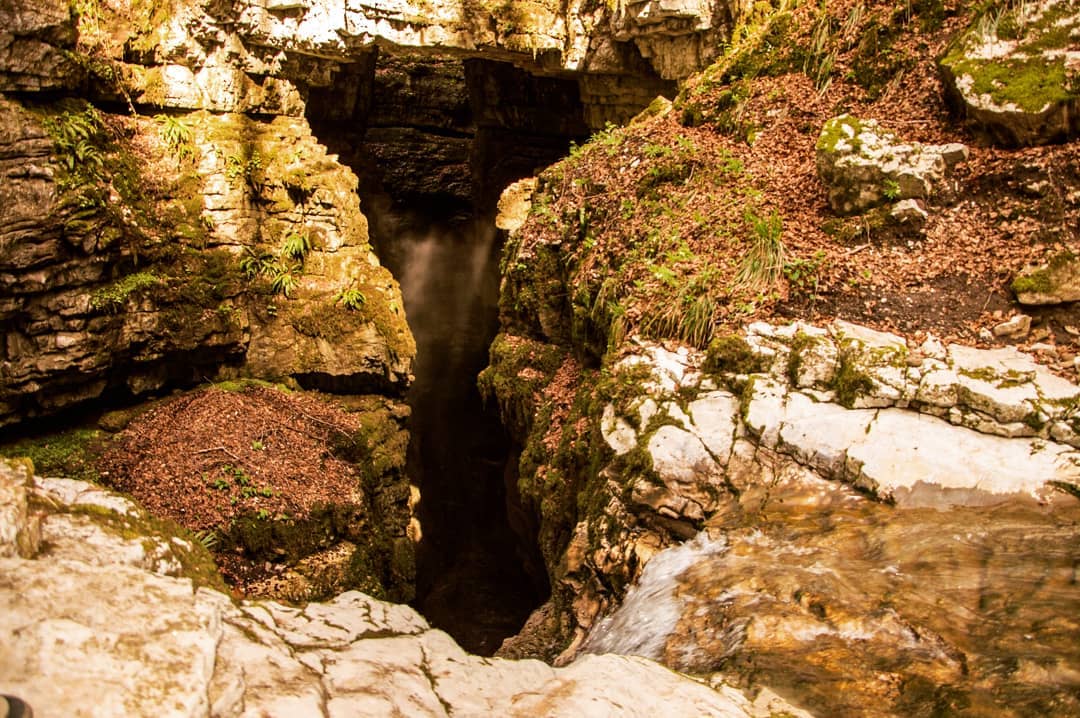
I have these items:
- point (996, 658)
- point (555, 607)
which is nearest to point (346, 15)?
point (555, 607)

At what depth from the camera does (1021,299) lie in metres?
5.50

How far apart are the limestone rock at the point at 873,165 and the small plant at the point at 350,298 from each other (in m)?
7.12

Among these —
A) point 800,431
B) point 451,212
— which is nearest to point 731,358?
point 800,431

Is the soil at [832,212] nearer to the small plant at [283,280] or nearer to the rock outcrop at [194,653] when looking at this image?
the rock outcrop at [194,653]

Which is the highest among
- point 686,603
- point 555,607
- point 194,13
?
point 194,13

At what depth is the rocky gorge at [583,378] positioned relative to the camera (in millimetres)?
2977

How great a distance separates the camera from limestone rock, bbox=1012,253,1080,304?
17.6 feet

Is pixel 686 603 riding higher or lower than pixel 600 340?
lower

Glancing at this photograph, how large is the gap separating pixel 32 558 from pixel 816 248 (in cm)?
646

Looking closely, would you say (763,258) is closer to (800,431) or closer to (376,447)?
(800,431)

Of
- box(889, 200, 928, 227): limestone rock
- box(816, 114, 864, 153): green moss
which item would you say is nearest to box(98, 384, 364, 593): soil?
box(816, 114, 864, 153): green moss

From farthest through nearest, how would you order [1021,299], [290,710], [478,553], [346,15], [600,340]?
[478,553]
[346,15]
[600,340]
[1021,299]
[290,710]

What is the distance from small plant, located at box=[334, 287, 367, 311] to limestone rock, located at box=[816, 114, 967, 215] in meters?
7.12

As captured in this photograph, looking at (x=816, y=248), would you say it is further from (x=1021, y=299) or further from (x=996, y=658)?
(x=996, y=658)
